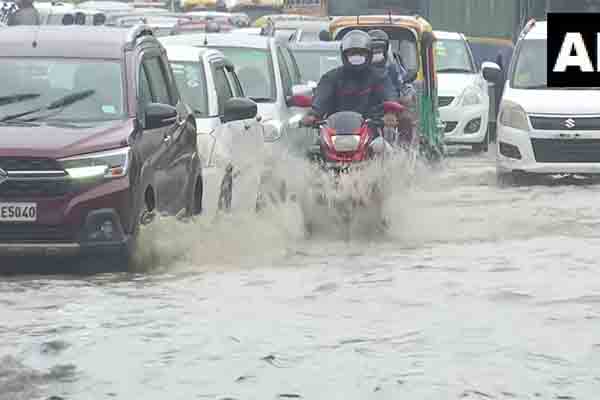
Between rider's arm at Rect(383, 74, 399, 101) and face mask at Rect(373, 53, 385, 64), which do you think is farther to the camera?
face mask at Rect(373, 53, 385, 64)

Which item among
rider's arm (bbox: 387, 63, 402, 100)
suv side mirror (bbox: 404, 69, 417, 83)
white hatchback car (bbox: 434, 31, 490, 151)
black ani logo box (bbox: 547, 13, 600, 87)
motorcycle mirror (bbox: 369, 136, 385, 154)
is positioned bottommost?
white hatchback car (bbox: 434, 31, 490, 151)

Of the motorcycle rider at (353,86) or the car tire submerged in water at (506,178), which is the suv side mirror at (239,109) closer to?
the motorcycle rider at (353,86)

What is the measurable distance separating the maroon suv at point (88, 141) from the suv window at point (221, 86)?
1406mm

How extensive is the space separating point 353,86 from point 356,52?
0.31 m

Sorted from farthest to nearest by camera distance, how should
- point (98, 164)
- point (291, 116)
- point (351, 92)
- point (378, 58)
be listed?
point (378, 58) < point (291, 116) < point (351, 92) < point (98, 164)

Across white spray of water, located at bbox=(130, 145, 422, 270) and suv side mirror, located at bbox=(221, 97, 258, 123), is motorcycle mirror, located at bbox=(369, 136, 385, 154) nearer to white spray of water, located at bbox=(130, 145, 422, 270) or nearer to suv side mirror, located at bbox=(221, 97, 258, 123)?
white spray of water, located at bbox=(130, 145, 422, 270)

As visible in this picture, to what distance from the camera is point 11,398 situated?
26.7 ft

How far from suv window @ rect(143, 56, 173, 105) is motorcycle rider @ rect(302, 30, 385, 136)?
2049mm

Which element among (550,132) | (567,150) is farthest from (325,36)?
(567,150)

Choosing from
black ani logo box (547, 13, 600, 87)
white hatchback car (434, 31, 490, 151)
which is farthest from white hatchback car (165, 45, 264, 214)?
white hatchback car (434, 31, 490, 151)

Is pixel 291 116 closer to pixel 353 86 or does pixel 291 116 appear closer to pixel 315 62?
pixel 353 86

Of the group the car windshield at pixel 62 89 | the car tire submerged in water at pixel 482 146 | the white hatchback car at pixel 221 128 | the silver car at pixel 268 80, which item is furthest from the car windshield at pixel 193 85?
the car tire submerged in water at pixel 482 146

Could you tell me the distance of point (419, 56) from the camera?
80.2 feet

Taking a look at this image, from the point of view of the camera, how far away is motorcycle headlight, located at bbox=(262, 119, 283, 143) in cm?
1706
